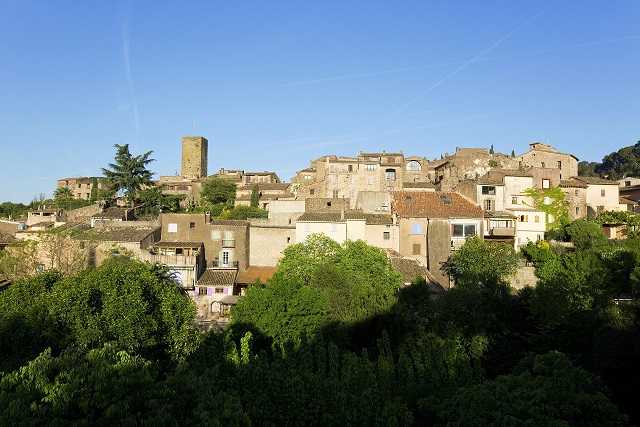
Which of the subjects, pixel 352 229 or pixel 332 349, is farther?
pixel 352 229

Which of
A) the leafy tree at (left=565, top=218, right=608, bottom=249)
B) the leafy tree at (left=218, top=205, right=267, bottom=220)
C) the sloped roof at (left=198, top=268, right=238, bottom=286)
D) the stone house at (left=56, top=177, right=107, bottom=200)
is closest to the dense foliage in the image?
the leafy tree at (left=565, top=218, right=608, bottom=249)

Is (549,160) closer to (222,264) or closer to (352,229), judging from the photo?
(352,229)

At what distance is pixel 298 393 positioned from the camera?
1591cm

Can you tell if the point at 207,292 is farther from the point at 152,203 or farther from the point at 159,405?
the point at 159,405

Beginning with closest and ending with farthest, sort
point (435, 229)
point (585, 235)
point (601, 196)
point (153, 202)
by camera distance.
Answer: point (435, 229)
point (585, 235)
point (601, 196)
point (153, 202)

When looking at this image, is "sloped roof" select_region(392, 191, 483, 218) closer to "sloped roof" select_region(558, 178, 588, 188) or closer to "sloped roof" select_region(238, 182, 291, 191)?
"sloped roof" select_region(558, 178, 588, 188)

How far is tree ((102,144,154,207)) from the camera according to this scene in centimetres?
5628

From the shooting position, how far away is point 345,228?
138ft

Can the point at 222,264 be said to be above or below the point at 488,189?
below

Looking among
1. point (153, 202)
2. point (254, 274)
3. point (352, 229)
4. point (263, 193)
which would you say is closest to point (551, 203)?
point (352, 229)

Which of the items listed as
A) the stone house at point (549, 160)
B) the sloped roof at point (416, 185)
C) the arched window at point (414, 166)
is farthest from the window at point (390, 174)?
the stone house at point (549, 160)

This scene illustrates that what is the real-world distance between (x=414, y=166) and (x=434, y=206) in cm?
2310

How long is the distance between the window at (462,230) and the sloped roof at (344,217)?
492 cm

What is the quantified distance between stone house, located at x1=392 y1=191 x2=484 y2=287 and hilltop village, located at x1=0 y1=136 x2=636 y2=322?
0.25 feet
